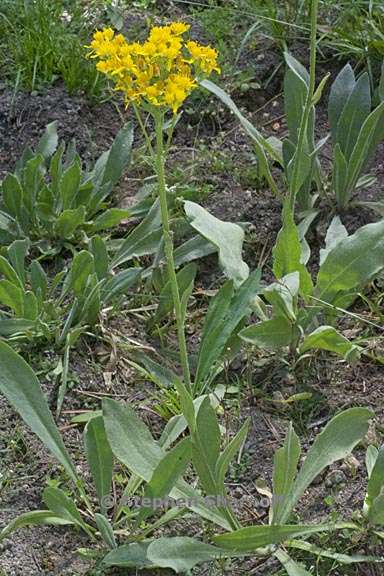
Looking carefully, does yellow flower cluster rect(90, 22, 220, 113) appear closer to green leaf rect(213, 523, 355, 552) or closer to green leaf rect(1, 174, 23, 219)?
green leaf rect(213, 523, 355, 552)

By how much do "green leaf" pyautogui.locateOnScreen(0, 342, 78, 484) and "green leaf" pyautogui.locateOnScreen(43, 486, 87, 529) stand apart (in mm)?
110

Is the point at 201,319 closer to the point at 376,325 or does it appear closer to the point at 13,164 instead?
the point at 376,325

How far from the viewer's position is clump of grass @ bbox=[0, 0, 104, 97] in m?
3.62

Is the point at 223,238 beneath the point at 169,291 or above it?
above

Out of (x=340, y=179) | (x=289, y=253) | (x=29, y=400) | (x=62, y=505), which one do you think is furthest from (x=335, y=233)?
(x=62, y=505)

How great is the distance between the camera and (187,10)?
160 inches

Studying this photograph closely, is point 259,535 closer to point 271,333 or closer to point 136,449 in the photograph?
point 136,449

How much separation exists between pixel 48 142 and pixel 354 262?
1.24 m

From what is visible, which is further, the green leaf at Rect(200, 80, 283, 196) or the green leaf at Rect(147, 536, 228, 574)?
the green leaf at Rect(200, 80, 283, 196)

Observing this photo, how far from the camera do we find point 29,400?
7.69ft

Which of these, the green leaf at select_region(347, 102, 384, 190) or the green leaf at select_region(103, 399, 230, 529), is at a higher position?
the green leaf at select_region(347, 102, 384, 190)

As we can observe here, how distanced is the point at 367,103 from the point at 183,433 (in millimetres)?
1299

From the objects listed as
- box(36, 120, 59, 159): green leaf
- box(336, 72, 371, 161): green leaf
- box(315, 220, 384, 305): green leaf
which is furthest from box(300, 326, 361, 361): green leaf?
box(36, 120, 59, 159): green leaf

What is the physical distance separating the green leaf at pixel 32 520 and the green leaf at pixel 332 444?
0.55 metres
